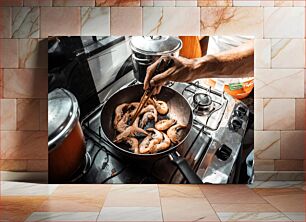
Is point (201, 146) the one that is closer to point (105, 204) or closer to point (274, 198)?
point (274, 198)

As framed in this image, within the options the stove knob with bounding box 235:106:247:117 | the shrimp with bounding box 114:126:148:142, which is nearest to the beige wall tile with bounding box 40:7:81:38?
the shrimp with bounding box 114:126:148:142

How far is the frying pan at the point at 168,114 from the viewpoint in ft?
15.6

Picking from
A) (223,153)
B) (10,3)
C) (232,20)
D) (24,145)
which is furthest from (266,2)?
(24,145)

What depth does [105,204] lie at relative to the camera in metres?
3.72

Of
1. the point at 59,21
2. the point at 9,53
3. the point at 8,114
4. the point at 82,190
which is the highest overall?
the point at 59,21

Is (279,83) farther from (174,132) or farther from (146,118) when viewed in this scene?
(146,118)

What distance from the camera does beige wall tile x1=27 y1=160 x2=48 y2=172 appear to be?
16.0 feet

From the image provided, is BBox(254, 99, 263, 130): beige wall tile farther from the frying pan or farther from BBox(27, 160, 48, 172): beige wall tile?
BBox(27, 160, 48, 172): beige wall tile

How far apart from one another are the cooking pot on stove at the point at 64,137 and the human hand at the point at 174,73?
2.71 feet

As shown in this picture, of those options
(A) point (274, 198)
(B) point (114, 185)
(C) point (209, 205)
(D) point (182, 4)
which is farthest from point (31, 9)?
(A) point (274, 198)

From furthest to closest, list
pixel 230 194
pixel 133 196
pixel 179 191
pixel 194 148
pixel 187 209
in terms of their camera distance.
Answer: pixel 194 148
pixel 179 191
pixel 230 194
pixel 133 196
pixel 187 209

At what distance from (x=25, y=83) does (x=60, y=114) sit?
516 mm

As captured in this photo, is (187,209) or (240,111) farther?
(240,111)

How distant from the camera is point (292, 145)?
16.1 feet
